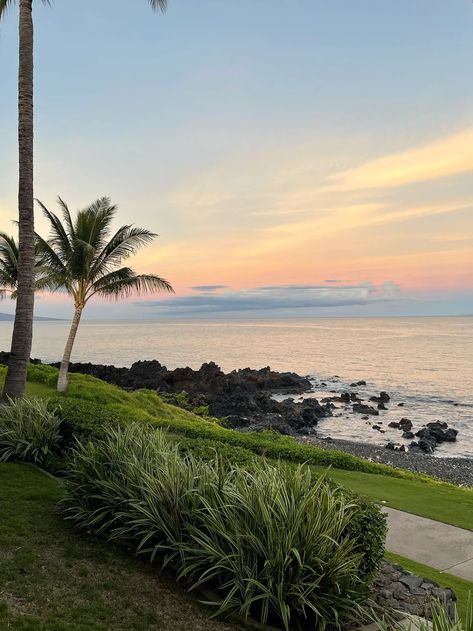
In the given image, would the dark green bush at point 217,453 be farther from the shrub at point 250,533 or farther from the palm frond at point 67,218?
the palm frond at point 67,218

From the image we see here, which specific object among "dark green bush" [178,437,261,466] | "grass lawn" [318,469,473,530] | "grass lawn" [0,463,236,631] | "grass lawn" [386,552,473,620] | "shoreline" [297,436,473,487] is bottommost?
"shoreline" [297,436,473,487]

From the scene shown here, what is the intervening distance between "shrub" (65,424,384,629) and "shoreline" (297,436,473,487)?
1599 centimetres

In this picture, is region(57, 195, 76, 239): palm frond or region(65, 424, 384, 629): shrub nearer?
region(65, 424, 384, 629): shrub

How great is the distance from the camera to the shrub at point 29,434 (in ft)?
29.7

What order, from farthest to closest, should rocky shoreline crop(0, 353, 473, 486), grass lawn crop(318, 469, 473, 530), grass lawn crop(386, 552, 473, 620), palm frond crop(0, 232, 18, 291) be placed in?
palm frond crop(0, 232, 18, 291)
rocky shoreline crop(0, 353, 473, 486)
grass lawn crop(318, 469, 473, 530)
grass lawn crop(386, 552, 473, 620)

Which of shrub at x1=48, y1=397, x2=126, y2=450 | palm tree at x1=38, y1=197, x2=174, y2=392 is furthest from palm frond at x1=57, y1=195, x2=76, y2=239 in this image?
shrub at x1=48, y1=397, x2=126, y2=450

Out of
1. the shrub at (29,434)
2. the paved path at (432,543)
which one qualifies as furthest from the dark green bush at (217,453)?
the shrub at (29,434)

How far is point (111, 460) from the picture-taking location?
6578 millimetres

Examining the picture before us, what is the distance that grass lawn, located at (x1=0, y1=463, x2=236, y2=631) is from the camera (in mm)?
4164

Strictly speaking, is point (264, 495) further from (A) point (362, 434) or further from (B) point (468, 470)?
(A) point (362, 434)

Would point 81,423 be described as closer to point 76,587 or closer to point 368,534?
point 76,587

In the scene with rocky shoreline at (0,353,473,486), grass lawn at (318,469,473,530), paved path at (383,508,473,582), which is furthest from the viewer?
rocky shoreline at (0,353,473,486)

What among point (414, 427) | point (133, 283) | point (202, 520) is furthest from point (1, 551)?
point (414, 427)

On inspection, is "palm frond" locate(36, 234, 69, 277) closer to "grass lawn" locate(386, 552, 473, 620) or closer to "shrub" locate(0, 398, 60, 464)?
"shrub" locate(0, 398, 60, 464)
